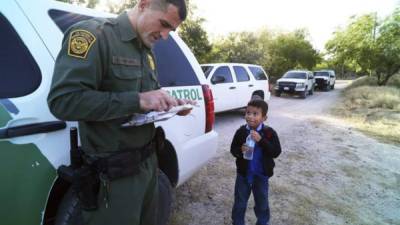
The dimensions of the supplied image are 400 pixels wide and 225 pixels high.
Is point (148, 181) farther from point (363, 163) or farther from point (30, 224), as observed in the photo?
point (363, 163)

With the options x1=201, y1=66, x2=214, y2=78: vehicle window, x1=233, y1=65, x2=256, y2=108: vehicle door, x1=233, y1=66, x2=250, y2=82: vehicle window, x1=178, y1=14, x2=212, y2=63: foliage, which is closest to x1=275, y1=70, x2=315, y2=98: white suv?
x1=178, y1=14, x2=212, y2=63: foliage

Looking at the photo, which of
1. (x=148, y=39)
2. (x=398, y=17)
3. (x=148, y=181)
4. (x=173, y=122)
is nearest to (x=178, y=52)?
(x=173, y=122)

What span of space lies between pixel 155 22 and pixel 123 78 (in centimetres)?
31

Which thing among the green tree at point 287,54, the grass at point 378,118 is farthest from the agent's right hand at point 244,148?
the green tree at point 287,54

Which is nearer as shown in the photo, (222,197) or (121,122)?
(121,122)

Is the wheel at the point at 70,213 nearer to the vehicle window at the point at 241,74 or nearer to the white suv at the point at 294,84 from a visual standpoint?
the vehicle window at the point at 241,74

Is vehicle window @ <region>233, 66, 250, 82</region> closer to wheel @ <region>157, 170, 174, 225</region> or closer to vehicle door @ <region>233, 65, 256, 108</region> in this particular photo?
vehicle door @ <region>233, 65, 256, 108</region>

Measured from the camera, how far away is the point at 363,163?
18.2ft

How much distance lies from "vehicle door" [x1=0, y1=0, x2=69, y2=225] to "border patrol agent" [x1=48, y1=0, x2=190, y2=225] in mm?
344

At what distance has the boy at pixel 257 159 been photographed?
2.71m

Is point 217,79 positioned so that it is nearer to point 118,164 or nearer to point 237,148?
point 237,148

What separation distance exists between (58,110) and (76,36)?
32cm

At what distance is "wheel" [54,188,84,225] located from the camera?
1.74 metres

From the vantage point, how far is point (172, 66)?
2738 millimetres
